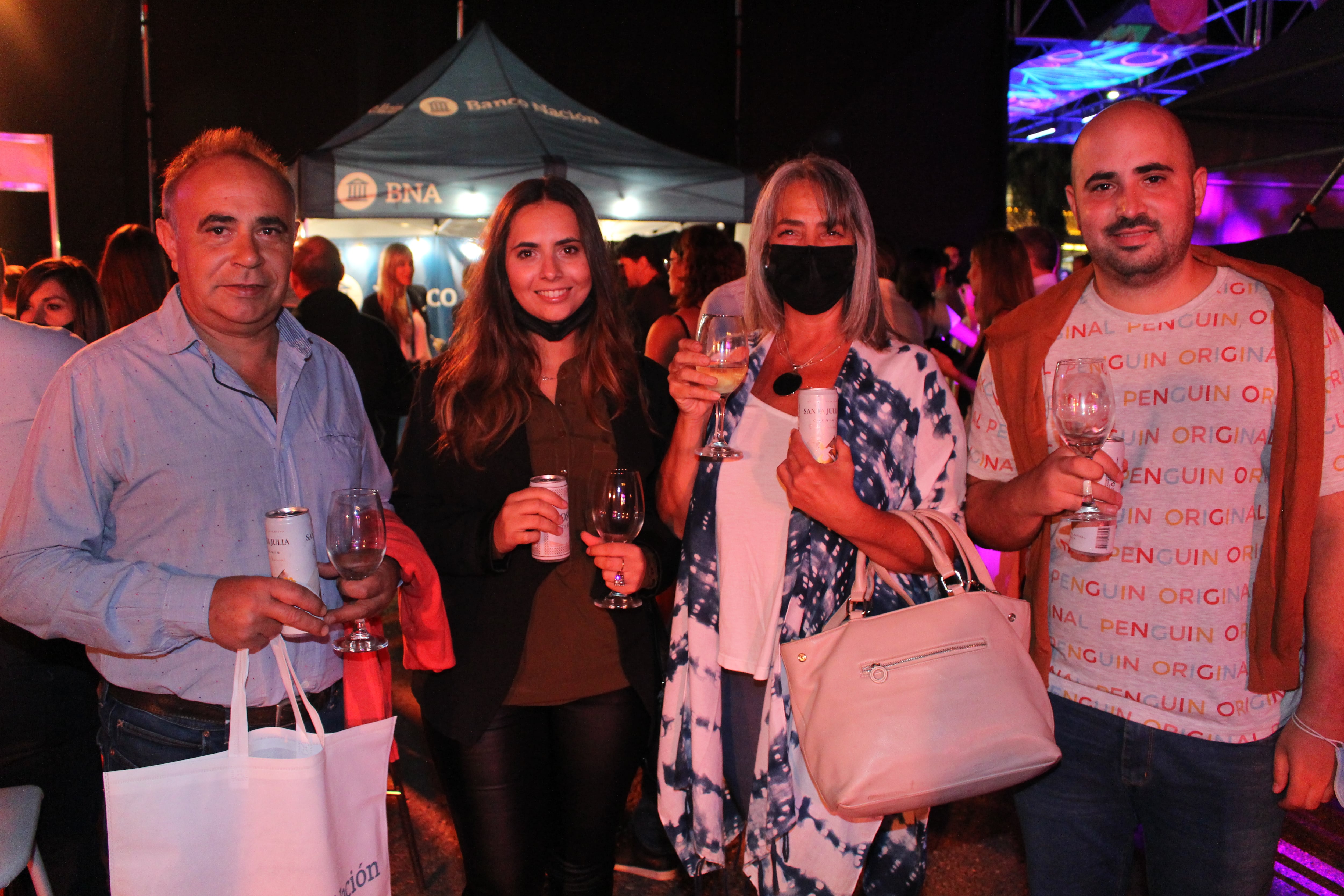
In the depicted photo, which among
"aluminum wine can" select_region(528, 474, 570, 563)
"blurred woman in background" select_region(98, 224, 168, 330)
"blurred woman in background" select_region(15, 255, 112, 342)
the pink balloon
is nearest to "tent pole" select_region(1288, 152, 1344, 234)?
"aluminum wine can" select_region(528, 474, 570, 563)

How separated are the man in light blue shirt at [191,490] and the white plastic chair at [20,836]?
0.54 meters

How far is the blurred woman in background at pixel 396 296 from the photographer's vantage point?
22.5ft

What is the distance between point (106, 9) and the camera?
27.4ft

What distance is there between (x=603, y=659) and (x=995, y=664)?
0.92 meters

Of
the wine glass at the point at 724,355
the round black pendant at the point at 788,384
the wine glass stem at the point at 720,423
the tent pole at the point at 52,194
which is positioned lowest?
the wine glass stem at the point at 720,423

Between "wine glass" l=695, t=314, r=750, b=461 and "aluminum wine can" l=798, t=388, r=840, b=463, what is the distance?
19 cm

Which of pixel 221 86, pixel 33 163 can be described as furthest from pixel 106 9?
pixel 33 163

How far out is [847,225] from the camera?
6.72 ft

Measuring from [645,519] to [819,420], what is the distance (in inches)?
25.0

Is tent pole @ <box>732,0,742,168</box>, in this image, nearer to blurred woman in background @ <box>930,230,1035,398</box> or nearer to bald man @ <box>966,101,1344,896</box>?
blurred woman in background @ <box>930,230,1035,398</box>

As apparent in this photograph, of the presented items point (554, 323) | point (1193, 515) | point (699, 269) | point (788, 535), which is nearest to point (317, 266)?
point (699, 269)

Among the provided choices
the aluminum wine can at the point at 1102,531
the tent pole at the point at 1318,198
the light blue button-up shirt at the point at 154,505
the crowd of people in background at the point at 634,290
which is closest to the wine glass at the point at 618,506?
the light blue button-up shirt at the point at 154,505

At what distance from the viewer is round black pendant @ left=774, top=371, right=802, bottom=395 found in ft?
6.79

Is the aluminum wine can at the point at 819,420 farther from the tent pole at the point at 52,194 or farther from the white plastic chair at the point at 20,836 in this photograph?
the tent pole at the point at 52,194
